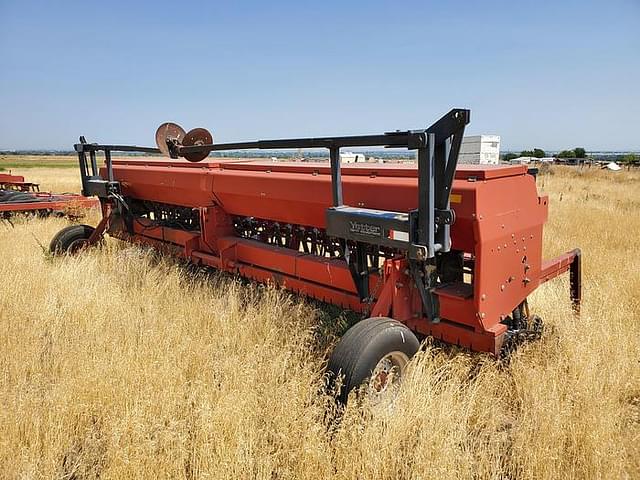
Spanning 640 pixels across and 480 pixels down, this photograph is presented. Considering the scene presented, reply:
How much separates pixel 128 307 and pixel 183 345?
1.10 meters

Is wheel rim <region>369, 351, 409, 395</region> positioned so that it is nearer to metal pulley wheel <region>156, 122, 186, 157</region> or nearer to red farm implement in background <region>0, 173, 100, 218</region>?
metal pulley wheel <region>156, 122, 186, 157</region>

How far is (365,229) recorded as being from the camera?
2990mm

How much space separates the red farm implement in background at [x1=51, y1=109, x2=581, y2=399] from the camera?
107 inches

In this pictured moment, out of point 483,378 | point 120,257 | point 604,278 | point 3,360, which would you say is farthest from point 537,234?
point 120,257

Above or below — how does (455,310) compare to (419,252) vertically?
below

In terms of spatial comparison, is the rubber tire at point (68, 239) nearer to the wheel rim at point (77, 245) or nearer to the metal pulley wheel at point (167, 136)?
the wheel rim at point (77, 245)

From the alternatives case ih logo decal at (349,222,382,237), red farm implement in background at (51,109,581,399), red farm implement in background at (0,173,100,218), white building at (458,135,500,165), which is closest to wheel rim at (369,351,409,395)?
red farm implement in background at (51,109,581,399)

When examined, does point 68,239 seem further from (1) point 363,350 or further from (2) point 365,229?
(1) point 363,350

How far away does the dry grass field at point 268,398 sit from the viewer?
2264mm

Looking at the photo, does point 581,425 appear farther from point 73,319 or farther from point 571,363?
point 73,319

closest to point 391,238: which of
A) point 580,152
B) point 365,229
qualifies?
point 365,229

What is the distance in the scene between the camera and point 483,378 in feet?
10.2

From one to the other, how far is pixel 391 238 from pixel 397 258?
0.37 m

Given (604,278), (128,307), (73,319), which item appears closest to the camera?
(73,319)
